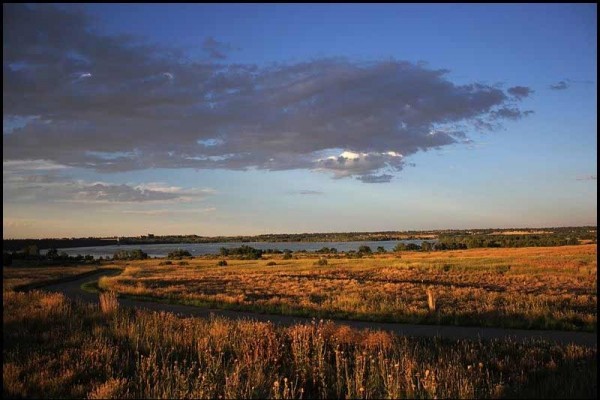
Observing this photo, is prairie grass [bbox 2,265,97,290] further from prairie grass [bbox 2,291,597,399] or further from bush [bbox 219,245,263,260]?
bush [bbox 219,245,263,260]

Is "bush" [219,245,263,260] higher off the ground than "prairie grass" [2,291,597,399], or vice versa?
"prairie grass" [2,291,597,399]

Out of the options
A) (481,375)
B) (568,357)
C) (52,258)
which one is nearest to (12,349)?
(481,375)

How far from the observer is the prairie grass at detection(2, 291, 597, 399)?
24.4ft

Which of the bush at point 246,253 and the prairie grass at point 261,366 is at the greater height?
the prairie grass at point 261,366

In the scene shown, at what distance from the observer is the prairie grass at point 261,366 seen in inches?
293

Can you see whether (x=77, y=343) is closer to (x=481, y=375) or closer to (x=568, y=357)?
(x=481, y=375)

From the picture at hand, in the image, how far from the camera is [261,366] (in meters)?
8.69

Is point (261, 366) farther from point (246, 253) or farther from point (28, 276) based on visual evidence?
point (246, 253)

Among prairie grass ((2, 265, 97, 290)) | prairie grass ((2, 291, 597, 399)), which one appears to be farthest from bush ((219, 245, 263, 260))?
prairie grass ((2, 291, 597, 399))

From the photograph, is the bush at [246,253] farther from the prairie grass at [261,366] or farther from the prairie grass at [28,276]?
the prairie grass at [261,366]

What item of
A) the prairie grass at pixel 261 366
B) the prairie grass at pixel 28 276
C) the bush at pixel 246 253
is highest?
the prairie grass at pixel 261 366

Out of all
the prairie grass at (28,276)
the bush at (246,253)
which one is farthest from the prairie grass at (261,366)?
the bush at (246,253)

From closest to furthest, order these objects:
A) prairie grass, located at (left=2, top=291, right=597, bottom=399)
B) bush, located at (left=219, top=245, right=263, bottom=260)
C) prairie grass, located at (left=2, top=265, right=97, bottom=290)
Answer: prairie grass, located at (left=2, top=291, right=597, bottom=399) → prairie grass, located at (left=2, top=265, right=97, bottom=290) → bush, located at (left=219, top=245, right=263, bottom=260)

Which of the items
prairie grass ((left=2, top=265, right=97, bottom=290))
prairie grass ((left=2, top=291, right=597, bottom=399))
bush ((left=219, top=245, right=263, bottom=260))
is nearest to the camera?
prairie grass ((left=2, top=291, right=597, bottom=399))
